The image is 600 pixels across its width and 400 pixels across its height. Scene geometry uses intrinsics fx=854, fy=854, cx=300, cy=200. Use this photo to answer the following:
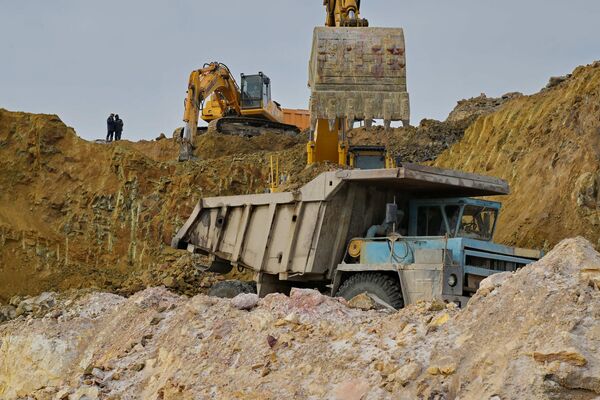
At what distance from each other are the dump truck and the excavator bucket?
9.38 feet

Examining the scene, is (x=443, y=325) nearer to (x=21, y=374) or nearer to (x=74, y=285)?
(x=21, y=374)

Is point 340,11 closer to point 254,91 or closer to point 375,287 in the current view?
point 375,287

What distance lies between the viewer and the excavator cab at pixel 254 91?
107 feet

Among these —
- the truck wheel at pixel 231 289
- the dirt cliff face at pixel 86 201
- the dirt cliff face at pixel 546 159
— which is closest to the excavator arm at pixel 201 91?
the dirt cliff face at pixel 86 201

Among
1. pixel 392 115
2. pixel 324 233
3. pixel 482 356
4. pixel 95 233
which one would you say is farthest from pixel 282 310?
pixel 95 233

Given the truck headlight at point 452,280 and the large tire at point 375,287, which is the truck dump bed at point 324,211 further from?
the truck headlight at point 452,280

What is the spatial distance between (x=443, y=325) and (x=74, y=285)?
1429 cm

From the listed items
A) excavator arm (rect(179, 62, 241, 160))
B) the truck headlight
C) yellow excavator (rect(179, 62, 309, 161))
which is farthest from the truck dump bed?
yellow excavator (rect(179, 62, 309, 161))

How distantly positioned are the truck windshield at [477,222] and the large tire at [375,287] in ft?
4.95

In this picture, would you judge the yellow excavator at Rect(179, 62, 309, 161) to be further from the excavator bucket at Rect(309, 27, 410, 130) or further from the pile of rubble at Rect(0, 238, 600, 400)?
the pile of rubble at Rect(0, 238, 600, 400)

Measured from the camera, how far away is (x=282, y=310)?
24.9ft

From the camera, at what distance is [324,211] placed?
35.0 ft

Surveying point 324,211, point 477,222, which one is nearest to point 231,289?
point 324,211

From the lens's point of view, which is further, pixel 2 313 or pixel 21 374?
pixel 2 313
